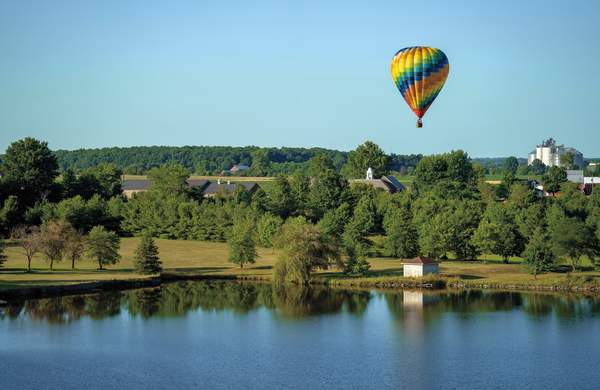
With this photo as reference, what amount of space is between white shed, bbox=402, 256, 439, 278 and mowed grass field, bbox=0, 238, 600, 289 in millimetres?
802

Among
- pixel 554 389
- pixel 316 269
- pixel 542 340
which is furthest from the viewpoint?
pixel 316 269

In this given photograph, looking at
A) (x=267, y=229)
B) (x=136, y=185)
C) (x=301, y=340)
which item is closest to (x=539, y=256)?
(x=267, y=229)

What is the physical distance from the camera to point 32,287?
64.0 meters

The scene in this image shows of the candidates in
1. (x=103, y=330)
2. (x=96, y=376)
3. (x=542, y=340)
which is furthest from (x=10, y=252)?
(x=542, y=340)

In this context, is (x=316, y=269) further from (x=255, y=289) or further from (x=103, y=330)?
(x=103, y=330)

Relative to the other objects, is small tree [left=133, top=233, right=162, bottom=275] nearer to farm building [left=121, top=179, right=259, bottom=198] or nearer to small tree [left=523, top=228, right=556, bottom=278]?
small tree [left=523, top=228, right=556, bottom=278]

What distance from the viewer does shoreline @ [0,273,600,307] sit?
6459 centimetres

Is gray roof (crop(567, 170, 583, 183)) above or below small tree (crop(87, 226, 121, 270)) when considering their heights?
above

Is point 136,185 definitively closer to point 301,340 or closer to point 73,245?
point 73,245

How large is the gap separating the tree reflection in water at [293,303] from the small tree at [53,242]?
878 cm

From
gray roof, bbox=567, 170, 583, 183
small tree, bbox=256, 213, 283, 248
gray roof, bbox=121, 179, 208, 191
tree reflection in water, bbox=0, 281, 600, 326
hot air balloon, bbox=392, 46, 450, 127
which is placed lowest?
tree reflection in water, bbox=0, 281, 600, 326

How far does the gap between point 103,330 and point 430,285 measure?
27311 mm

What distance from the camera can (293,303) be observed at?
6397 centimetres

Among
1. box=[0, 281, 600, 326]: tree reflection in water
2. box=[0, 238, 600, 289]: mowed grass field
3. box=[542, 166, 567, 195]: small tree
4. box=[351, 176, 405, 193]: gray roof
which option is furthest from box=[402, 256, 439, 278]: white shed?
box=[542, 166, 567, 195]: small tree
